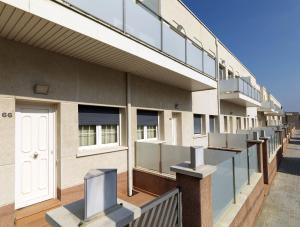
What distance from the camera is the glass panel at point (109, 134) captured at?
6.69 meters

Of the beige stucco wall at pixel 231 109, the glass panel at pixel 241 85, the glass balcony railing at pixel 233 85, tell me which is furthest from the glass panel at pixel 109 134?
the beige stucco wall at pixel 231 109

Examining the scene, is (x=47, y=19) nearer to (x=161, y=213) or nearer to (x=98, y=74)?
(x=98, y=74)

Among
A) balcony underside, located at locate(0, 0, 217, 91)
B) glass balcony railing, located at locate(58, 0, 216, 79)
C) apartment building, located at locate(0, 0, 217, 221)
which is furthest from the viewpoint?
glass balcony railing, located at locate(58, 0, 216, 79)

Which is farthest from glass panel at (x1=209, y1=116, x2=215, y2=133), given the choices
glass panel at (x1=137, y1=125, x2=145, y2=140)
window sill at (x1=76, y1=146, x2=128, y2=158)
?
window sill at (x1=76, y1=146, x2=128, y2=158)

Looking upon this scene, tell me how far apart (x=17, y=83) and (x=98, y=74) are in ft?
7.29

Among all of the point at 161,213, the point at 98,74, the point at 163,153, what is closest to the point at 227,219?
the point at 161,213

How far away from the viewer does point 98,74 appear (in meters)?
6.22

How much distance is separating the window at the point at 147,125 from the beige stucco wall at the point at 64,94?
41 centimetres

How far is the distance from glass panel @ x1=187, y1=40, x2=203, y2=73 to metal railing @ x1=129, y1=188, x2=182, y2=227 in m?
5.84

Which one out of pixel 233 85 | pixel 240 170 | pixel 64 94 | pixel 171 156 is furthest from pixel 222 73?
pixel 64 94

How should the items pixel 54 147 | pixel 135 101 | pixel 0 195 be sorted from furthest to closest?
pixel 135 101, pixel 54 147, pixel 0 195

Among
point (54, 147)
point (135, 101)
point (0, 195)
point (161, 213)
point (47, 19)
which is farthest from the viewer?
point (135, 101)

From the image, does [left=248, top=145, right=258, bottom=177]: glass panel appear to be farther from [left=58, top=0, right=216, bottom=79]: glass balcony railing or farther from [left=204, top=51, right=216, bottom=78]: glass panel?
[left=204, top=51, right=216, bottom=78]: glass panel

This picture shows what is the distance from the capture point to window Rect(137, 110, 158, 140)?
803 centimetres
